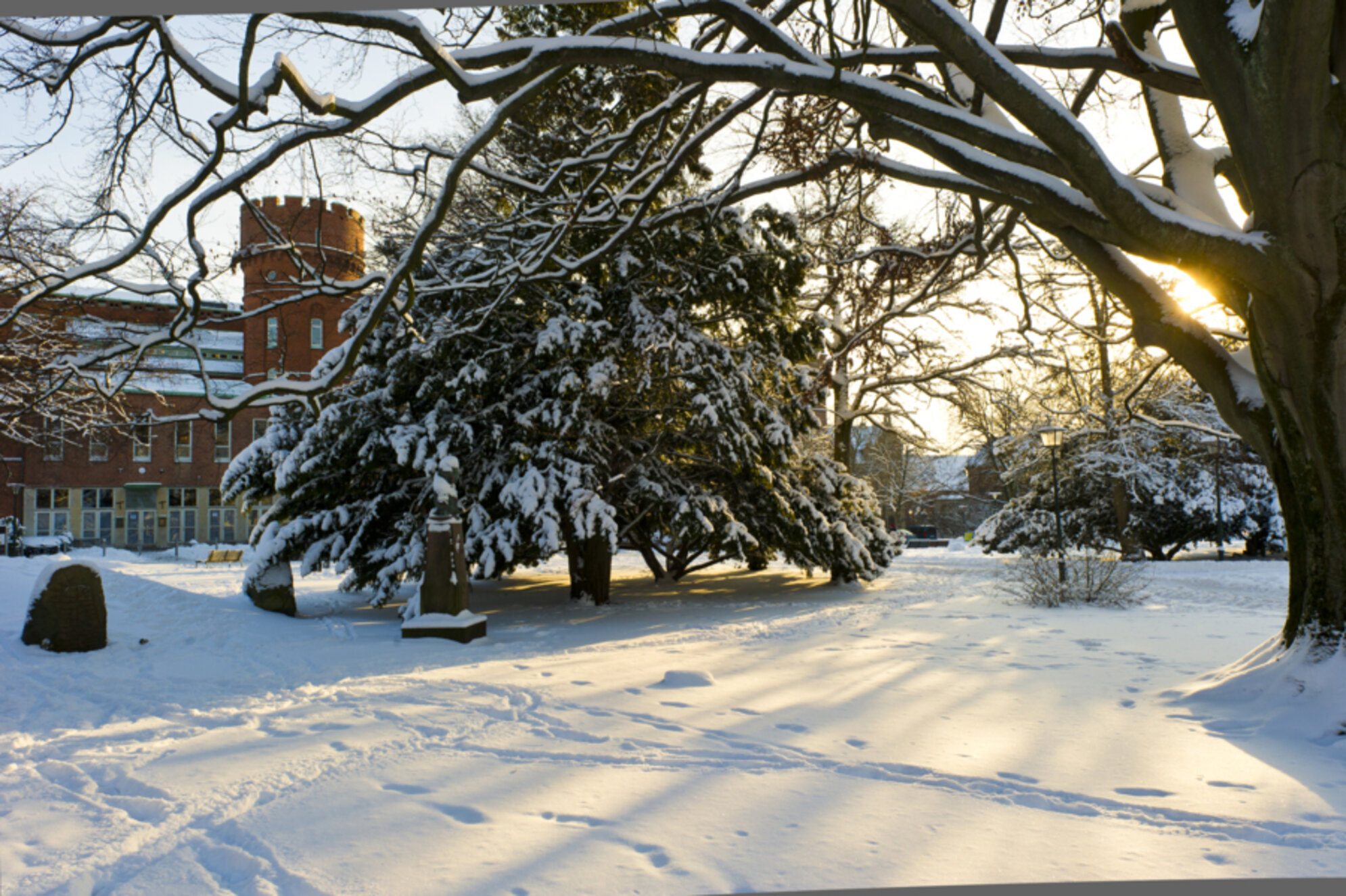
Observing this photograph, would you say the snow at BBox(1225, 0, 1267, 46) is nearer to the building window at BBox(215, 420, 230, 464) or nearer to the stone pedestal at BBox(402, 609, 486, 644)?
the stone pedestal at BBox(402, 609, 486, 644)

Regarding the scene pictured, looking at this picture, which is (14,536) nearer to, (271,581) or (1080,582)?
(271,581)

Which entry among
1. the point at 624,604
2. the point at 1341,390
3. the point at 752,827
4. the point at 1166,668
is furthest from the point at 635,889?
the point at 624,604

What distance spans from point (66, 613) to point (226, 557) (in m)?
19.7

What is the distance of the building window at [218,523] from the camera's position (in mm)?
35656

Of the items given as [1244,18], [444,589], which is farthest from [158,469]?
[1244,18]

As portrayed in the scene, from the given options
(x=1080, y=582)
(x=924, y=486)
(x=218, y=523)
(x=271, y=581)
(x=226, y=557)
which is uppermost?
(x=924, y=486)

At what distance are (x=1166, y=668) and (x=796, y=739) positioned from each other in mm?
3769

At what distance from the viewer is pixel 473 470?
10594 millimetres

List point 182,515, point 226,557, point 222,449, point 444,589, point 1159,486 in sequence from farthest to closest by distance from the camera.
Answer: point 222,449 < point 182,515 < point 226,557 < point 1159,486 < point 444,589

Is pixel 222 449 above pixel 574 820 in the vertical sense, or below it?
above

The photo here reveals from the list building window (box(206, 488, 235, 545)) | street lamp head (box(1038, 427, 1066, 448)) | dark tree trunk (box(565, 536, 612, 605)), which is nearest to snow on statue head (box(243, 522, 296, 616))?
dark tree trunk (box(565, 536, 612, 605))

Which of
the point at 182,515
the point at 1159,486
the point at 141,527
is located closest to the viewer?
the point at 1159,486

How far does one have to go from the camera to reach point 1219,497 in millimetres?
18625

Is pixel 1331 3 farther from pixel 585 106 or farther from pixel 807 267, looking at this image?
pixel 807 267
